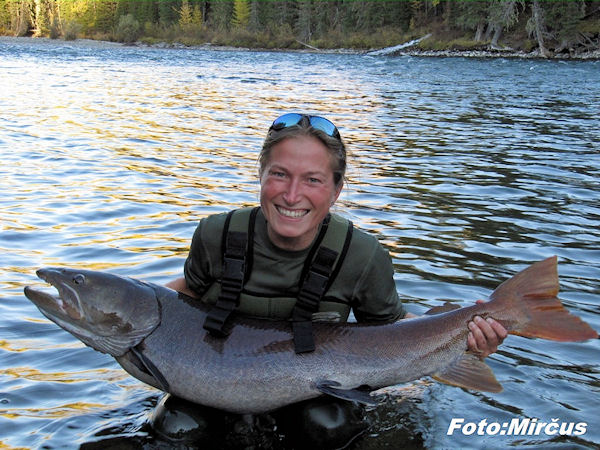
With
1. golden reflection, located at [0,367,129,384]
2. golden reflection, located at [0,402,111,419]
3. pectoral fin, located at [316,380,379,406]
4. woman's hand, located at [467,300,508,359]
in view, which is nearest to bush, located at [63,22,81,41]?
golden reflection, located at [0,367,129,384]

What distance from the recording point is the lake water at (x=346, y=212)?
170 inches

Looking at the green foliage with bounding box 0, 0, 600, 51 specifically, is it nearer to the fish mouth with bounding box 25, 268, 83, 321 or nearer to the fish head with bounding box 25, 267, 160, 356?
the fish head with bounding box 25, 267, 160, 356

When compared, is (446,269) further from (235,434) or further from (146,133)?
(146,133)

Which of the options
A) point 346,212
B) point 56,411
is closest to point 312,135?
point 56,411

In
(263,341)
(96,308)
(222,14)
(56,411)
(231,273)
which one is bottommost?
(56,411)

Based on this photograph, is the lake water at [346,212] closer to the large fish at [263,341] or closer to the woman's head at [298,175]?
the large fish at [263,341]

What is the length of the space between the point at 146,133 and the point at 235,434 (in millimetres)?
11419

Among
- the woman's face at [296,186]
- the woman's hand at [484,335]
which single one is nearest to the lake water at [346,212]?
the woman's hand at [484,335]

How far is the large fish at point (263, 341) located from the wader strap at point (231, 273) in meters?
0.08

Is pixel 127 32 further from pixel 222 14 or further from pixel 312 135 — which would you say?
pixel 312 135

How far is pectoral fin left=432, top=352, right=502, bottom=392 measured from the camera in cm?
379

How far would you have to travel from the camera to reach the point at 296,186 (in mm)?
3742

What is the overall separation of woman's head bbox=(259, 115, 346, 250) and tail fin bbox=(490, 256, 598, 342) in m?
1.08

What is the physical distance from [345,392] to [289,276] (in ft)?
2.42
